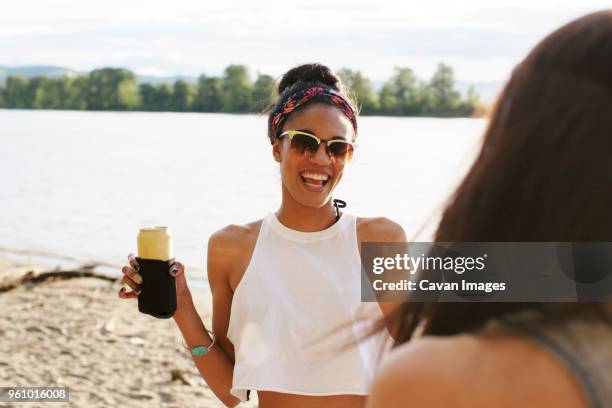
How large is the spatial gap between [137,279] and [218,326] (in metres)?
0.42

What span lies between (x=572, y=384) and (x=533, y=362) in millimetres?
56

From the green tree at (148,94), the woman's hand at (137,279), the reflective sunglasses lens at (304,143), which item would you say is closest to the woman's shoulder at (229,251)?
the woman's hand at (137,279)

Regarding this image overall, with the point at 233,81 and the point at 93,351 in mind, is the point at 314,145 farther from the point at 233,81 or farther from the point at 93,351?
the point at 233,81

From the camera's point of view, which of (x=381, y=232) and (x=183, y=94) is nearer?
(x=381, y=232)

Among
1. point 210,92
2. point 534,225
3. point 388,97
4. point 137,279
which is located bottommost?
point 534,225

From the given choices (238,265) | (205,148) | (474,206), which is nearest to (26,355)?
(238,265)

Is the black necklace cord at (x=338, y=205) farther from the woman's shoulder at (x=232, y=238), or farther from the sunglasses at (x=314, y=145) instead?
the woman's shoulder at (x=232, y=238)

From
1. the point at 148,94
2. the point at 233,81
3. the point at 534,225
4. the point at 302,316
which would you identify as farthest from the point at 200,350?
the point at 148,94

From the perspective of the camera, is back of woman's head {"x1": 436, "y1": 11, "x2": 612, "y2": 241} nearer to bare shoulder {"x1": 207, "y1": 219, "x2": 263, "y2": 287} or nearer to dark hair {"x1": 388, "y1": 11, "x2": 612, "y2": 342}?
dark hair {"x1": 388, "y1": 11, "x2": 612, "y2": 342}

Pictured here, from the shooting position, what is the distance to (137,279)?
10.3ft

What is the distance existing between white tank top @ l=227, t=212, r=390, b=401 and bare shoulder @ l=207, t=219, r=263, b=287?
4cm

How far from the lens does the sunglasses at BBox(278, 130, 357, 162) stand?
3.36m

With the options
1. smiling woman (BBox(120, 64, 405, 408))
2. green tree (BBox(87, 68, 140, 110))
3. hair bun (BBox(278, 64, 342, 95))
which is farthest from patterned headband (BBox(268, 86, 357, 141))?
green tree (BBox(87, 68, 140, 110))

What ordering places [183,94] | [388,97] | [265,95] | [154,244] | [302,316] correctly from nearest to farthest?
1. [154,244]
2. [302,316]
3. [265,95]
4. [388,97]
5. [183,94]
